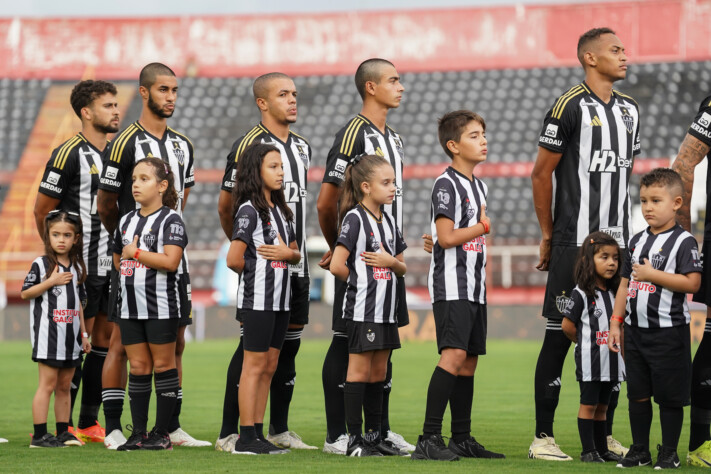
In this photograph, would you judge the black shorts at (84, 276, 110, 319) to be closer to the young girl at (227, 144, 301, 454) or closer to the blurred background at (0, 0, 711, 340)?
the young girl at (227, 144, 301, 454)

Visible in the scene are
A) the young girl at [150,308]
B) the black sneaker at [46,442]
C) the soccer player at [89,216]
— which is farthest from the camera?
the soccer player at [89,216]

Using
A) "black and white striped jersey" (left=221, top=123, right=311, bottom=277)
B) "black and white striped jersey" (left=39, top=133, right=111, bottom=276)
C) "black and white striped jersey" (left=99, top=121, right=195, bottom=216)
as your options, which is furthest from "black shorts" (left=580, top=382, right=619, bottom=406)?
"black and white striped jersey" (left=39, top=133, right=111, bottom=276)

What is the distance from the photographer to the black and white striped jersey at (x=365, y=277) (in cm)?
494

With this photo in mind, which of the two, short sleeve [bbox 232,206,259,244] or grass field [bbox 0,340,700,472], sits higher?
short sleeve [bbox 232,206,259,244]

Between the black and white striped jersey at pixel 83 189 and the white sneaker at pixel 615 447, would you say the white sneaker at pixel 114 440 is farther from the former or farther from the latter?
the white sneaker at pixel 615 447

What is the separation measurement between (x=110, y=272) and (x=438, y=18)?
18.9 m

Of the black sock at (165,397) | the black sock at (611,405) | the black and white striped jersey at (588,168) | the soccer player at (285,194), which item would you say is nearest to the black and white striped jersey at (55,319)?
the black sock at (165,397)

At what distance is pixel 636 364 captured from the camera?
4582 mm

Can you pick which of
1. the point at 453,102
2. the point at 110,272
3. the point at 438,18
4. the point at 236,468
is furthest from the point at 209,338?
the point at 236,468

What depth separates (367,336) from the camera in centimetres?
491

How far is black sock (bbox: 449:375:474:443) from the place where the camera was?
499 centimetres

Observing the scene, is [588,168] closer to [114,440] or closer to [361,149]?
[361,149]

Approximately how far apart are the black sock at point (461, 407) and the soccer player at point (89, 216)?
2.22 metres

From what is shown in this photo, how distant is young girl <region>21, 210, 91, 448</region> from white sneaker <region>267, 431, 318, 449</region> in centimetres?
110
